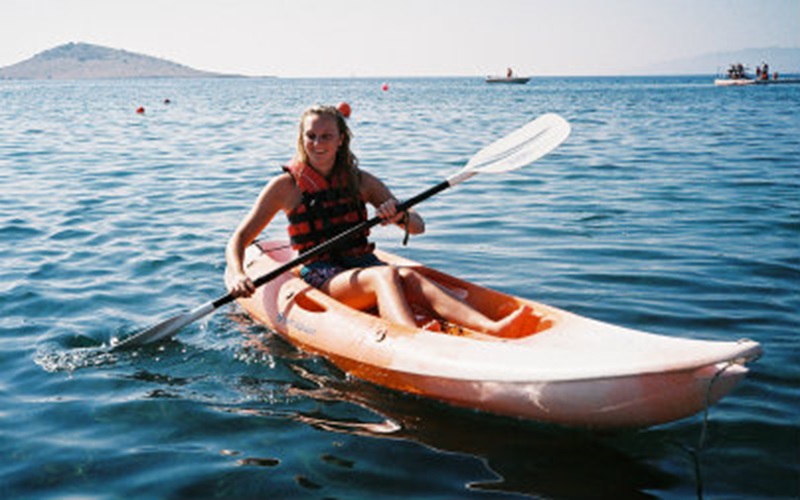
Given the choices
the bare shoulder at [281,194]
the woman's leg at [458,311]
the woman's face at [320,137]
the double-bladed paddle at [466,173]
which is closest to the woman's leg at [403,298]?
the woman's leg at [458,311]

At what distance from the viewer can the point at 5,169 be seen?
42.0 ft

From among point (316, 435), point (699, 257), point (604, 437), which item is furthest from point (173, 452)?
point (699, 257)

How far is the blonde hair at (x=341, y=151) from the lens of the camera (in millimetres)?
4688

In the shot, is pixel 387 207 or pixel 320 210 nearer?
pixel 387 207

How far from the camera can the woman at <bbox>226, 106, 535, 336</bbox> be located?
14.4 ft

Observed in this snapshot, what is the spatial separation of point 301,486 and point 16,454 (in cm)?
139

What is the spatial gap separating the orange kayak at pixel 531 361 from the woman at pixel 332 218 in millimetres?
144

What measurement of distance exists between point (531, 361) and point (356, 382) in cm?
120

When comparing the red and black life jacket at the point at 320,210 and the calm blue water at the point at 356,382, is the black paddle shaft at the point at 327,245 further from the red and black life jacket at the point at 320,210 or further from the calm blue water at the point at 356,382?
the calm blue water at the point at 356,382

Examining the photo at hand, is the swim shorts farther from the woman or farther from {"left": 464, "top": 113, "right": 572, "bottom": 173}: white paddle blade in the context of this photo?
{"left": 464, "top": 113, "right": 572, "bottom": 173}: white paddle blade

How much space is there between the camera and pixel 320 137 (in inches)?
183

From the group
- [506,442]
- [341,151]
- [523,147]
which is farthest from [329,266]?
[506,442]

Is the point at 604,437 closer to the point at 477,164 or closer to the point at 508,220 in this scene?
the point at 477,164

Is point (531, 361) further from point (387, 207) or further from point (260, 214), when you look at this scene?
point (260, 214)
